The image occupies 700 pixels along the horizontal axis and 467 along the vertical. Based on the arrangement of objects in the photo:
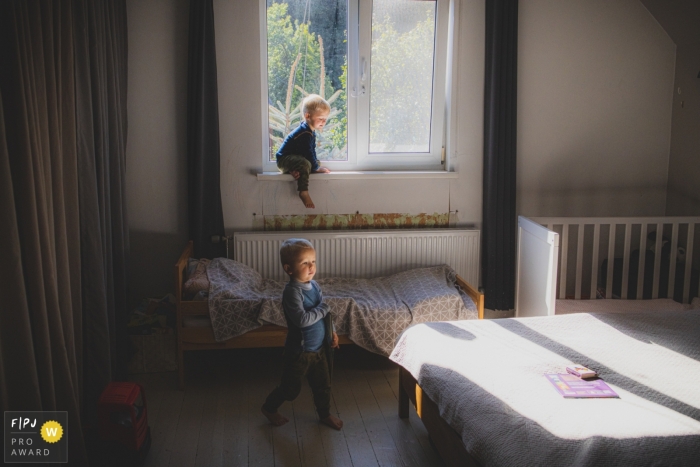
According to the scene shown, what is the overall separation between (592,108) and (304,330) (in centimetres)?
259

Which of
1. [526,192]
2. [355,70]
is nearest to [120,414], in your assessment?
[355,70]

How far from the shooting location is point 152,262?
375 centimetres

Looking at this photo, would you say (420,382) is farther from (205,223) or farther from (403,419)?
(205,223)

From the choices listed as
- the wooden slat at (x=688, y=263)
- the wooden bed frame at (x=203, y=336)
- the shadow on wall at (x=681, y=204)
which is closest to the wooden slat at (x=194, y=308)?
the wooden bed frame at (x=203, y=336)

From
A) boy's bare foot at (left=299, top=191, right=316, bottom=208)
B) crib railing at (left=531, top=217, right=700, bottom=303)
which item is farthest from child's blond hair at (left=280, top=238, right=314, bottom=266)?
crib railing at (left=531, top=217, right=700, bottom=303)

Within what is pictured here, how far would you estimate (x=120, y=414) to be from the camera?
2363 mm

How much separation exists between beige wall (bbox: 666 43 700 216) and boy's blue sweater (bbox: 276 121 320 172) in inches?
93.2

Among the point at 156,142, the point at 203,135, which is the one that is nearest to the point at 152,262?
the point at 156,142

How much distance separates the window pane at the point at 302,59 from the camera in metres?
3.72

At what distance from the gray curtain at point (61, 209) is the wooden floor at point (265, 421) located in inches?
14.0

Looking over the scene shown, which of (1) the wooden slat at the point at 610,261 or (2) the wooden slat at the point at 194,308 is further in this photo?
(1) the wooden slat at the point at 610,261

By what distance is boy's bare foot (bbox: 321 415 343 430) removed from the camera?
277cm

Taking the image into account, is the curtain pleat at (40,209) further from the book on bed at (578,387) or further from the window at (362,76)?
the book on bed at (578,387)

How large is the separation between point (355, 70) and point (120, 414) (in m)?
2.41
